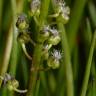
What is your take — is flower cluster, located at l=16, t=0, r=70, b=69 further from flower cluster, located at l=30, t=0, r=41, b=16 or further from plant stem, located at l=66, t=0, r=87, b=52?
plant stem, located at l=66, t=0, r=87, b=52

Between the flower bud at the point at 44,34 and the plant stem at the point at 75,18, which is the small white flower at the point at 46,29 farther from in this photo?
the plant stem at the point at 75,18

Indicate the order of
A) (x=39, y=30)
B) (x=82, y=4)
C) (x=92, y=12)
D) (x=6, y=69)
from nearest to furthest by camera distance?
1. (x=39, y=30)
2. (x=6, y=69)
3. (x=82, y=4)
4. (x=92, y=12)

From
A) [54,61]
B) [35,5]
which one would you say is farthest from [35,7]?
[54,61]

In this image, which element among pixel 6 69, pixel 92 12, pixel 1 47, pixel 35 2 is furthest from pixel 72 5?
pixel 35 2

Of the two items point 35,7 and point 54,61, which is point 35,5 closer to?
point 35,7

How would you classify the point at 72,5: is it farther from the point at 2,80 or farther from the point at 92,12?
the point at 2,80

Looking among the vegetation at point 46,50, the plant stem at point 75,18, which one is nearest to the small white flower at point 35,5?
the vegetation at point 46,50

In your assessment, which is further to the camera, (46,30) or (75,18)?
(75,18)

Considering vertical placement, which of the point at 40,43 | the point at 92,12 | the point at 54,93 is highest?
the point at 92,12

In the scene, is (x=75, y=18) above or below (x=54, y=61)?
above

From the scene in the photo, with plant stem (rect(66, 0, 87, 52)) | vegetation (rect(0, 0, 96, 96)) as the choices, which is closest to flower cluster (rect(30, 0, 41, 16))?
vegetation (rect(0, 0, 96, 96))

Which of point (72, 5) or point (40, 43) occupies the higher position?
point (72, 5)
